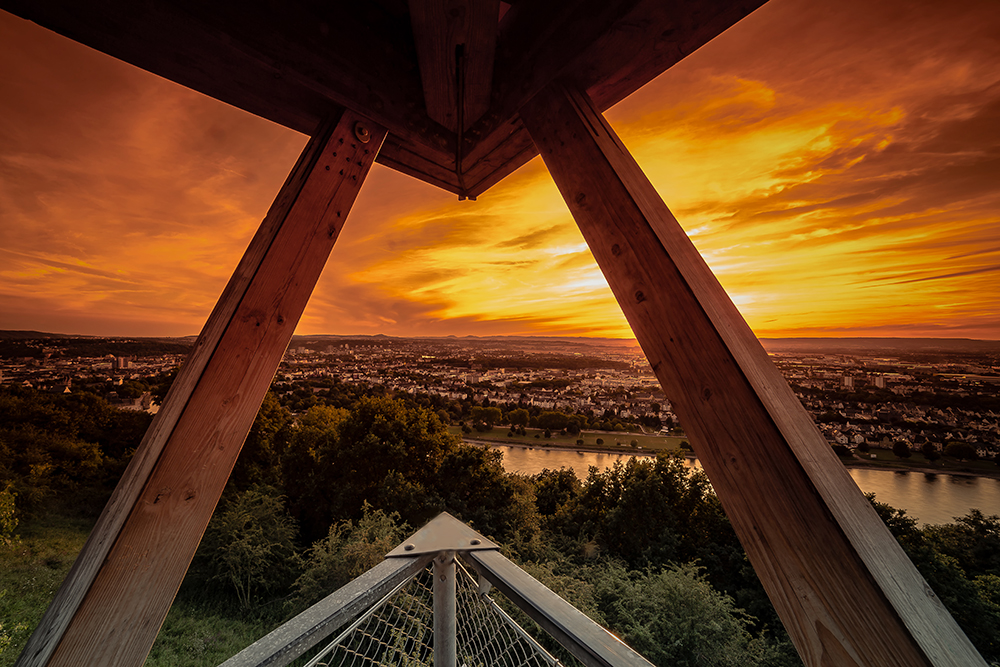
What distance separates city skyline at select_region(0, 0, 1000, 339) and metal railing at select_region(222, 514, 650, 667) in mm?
1588

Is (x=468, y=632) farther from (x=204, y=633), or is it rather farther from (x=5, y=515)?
(x=5, y=515)

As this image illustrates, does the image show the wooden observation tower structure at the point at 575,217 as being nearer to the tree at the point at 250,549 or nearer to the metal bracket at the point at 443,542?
the metal bracket at the point at 443,542

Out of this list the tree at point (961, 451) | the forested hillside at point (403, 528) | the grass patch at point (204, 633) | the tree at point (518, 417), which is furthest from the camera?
the tree at point (518, 417)

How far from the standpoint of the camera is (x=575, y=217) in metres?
Result: 0.67

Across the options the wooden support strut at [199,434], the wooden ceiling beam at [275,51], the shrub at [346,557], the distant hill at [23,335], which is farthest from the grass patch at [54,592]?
the wooden ceiling beam at [275,51]

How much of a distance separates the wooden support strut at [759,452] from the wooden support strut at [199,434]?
0.54m

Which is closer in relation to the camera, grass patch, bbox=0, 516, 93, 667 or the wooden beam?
the wooden beam

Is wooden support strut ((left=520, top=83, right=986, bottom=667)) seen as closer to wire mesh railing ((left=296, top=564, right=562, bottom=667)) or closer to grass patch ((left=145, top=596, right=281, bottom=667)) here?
wire mesh railing ((left=296, top=564, right=562, bottom=667))

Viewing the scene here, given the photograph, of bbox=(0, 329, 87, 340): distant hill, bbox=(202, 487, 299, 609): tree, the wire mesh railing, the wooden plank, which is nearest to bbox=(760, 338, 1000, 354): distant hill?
the wire mesh railing

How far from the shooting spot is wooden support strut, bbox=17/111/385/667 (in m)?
0.50

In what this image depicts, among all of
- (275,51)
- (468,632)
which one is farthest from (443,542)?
(275,51)

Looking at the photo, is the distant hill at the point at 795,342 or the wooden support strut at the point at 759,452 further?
the distant hill at the point at 795,342

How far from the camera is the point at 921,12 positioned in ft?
4.15

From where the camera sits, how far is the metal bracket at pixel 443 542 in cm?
118
